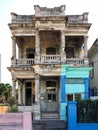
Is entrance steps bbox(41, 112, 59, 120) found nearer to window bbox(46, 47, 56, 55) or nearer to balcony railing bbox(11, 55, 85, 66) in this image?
balcony railing bbox(11, 55, 85, 66)

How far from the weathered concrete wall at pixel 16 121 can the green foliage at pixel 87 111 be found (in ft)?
28.4

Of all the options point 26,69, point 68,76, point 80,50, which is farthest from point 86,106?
point 80,50

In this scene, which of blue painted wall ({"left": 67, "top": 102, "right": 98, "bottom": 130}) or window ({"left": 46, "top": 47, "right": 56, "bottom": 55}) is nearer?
blue painted wall ({"left": 67, "top": 102, "right": 98, "bottom": 130})

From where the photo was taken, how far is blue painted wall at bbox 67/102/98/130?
888 inches

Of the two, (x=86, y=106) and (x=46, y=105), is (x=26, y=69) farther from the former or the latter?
(x=86, y=106)

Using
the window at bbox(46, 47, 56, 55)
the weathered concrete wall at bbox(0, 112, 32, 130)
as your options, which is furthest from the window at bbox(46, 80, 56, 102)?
the weathered concrete wall at bbox(0, 112, 32, 130)

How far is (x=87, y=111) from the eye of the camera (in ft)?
76.1

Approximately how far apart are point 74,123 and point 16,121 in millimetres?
8485

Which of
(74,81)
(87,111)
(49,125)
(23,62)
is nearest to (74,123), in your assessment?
(87,111)

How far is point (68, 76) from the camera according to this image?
28391 millimetres

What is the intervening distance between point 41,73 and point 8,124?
13.5 meters

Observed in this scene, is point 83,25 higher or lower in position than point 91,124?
higher

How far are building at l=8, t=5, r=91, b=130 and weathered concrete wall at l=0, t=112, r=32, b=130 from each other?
12.5 meters

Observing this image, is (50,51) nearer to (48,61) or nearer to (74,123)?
(48,61)
